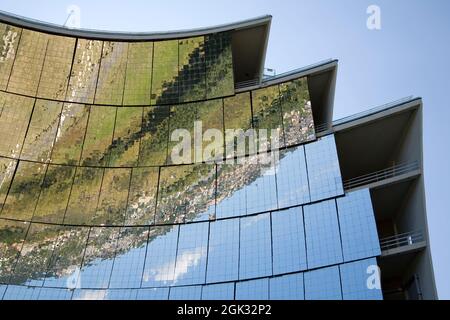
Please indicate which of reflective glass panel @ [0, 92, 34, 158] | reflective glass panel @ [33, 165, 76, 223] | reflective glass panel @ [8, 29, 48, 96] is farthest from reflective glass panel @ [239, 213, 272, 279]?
reflective glass panel @ [8, 29, 48, 96]

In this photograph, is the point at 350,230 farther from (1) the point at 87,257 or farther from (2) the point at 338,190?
(1) the point at 87,257

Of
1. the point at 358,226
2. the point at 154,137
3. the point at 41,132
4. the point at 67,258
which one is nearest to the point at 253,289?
the point at 358,226

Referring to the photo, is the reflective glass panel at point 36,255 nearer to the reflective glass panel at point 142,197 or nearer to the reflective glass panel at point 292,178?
the reflective glass panel at point 142,197

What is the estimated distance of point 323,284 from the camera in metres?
18.4

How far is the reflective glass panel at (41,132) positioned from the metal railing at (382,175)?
35.3 feet

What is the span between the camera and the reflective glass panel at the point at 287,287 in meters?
18.6

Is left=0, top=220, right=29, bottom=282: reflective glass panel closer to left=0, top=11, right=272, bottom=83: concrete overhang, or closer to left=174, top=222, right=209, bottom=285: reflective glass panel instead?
left=174, top=222, right=209, bottom=285: reflective glass panel

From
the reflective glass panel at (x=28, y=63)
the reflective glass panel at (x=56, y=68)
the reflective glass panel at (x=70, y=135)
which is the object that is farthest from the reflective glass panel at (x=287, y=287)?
the reflective glass panel at (x=28, y=63)

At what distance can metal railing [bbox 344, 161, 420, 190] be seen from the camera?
20.1 metres

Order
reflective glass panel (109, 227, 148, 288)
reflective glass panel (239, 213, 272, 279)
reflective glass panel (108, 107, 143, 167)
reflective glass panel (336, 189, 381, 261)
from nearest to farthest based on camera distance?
reflective glass panel (336, 189, 381, 261), reflective glass panel (239, 213, 272, 279), reflective glass panel (109, 227, 148, 288), reflective glass panel (108, 107, 143, 167)

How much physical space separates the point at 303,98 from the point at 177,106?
461 cm

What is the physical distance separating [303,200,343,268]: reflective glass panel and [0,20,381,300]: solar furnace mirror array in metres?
0.03

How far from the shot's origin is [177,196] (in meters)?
22.1
